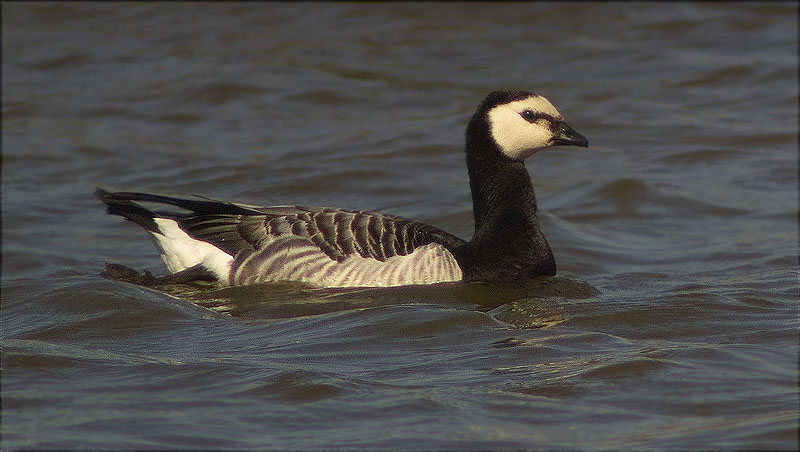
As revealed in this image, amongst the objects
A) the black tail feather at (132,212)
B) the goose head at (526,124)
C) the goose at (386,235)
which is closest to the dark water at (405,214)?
the goose at (386,235)

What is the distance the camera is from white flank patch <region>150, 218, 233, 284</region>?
949 centimetres

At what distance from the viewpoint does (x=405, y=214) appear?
1241 cm

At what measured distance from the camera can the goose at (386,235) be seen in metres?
9.18

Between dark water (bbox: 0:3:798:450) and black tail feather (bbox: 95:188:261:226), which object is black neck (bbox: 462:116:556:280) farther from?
black tail feather (bbox: 95:188:261:226)

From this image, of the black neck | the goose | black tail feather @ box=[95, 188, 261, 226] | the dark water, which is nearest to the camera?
the dark water

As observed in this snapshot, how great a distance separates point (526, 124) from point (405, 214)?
3.11 metres

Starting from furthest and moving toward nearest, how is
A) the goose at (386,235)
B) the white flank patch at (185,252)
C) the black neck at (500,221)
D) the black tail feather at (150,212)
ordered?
the black tail feather at (150,212), the white flank patch at (185,252), the black neck at (500,221), the goose at (386,235)

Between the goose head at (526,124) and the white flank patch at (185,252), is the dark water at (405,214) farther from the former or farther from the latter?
the goose head at (526,124)

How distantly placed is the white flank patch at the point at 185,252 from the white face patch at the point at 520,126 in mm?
2293

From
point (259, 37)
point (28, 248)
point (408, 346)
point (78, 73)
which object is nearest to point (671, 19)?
point (259, 37)

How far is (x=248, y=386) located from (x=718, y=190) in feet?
26.4

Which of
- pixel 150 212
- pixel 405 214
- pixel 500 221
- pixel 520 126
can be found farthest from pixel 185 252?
pixel 405 214

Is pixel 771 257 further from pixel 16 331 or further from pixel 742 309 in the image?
pixel 16 331

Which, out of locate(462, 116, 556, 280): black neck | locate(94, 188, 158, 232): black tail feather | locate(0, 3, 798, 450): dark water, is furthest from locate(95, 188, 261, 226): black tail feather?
locate(462, 116, 556, 280): black neck
